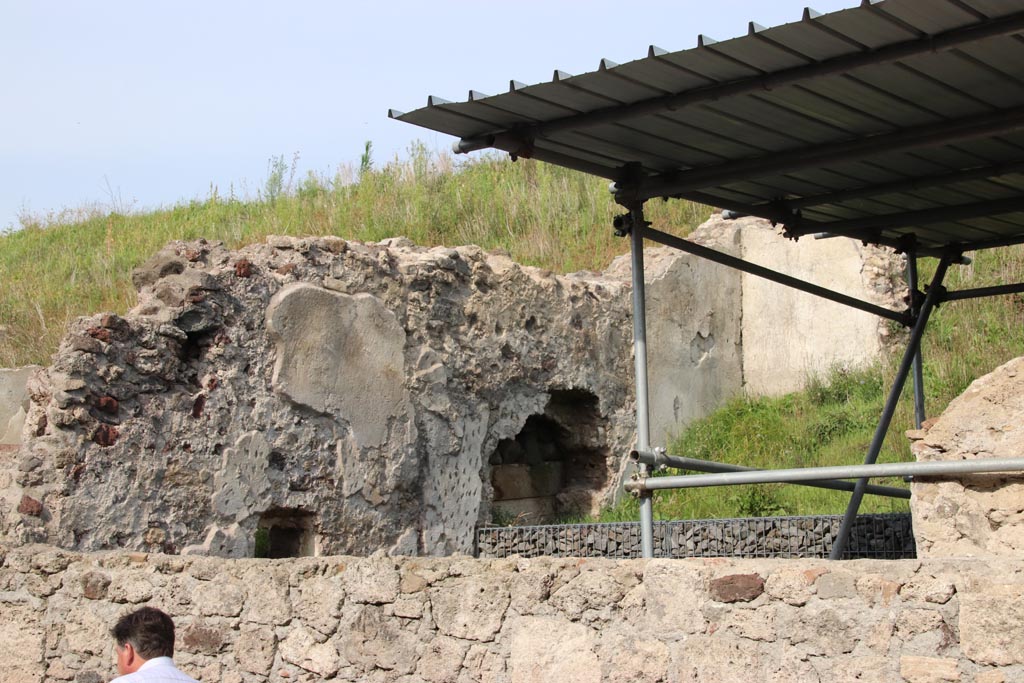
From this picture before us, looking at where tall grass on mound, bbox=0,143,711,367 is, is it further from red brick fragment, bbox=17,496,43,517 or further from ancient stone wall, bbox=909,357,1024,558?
ancient stone wall, bbox=909,357,1024,558

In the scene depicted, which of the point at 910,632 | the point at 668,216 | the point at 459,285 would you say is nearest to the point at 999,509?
the point at 910,632

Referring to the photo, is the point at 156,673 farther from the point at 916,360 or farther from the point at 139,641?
the point at 916,360

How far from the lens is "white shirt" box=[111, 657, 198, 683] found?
9.82 ft

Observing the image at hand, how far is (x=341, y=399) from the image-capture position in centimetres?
841

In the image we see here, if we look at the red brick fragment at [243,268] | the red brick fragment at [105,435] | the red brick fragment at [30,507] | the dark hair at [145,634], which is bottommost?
the dark hair at [145,634]

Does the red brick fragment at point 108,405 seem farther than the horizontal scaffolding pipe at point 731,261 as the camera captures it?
Yes

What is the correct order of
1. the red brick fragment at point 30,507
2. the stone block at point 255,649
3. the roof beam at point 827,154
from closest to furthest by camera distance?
the roof beam at point 827,154 → the stone block at point 255,649 → the red brick fragment at point 30,507

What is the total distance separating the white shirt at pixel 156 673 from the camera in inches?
118

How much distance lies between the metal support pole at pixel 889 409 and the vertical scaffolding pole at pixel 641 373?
3.84 feet

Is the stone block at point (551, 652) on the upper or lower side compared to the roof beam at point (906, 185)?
lower

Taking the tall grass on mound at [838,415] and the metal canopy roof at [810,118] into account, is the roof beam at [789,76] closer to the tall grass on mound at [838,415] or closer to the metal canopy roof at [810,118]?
the metal canopy roof at [810,118]

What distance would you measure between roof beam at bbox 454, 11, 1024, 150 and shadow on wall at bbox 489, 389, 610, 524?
670cm

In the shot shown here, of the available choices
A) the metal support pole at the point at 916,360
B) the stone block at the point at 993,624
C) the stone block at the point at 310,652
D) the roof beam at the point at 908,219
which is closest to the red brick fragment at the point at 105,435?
the stone block at the point at 310,652

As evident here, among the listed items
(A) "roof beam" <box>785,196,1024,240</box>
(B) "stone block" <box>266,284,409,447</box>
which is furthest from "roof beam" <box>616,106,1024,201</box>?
(B) "stone block" <box>266,284,409,447</box>
